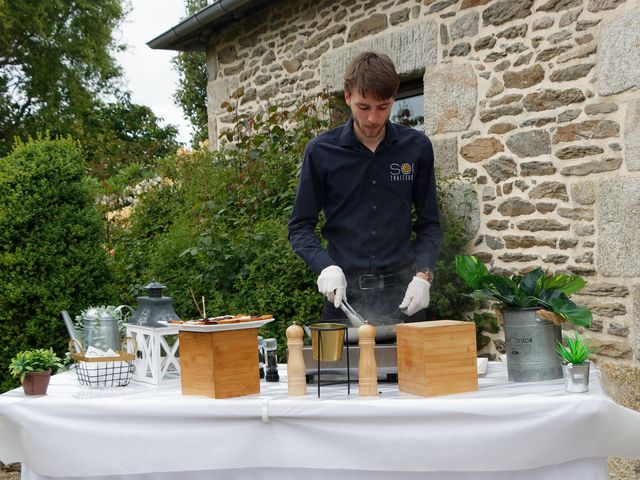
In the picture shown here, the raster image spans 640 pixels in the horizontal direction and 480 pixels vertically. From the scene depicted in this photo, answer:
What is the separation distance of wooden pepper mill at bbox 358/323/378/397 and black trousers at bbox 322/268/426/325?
0.46 m

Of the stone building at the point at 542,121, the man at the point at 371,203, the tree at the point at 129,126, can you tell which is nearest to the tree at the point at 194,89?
the tree at the point at 129,126

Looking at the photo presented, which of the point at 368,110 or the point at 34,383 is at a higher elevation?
the point at 368,110

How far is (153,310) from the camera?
2.44 meters

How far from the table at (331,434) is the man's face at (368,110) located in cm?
85

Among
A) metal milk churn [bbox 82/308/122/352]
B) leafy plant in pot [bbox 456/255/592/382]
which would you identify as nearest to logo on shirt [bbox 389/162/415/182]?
leafy plant in pot [bbox 456/255/592/382]

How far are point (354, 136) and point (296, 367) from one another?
39.1 inches

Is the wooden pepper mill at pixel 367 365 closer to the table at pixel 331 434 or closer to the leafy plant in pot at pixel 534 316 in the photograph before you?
the table at pixel 331 434

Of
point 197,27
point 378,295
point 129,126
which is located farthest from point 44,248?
point 129,126

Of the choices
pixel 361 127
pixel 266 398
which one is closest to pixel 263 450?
pixel 266 398

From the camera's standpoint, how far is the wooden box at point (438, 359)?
1.98 metres

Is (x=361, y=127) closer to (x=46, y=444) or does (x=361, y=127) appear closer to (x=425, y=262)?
(x=425, y=262)

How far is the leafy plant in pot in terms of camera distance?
82.6 inches

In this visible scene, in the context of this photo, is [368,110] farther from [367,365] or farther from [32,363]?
[32,363]

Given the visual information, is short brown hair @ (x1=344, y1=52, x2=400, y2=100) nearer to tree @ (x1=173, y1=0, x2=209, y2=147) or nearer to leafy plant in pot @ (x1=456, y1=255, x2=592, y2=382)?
leafy plant in pot @ (x1=456, y1=255, x2=592, y2=382)
